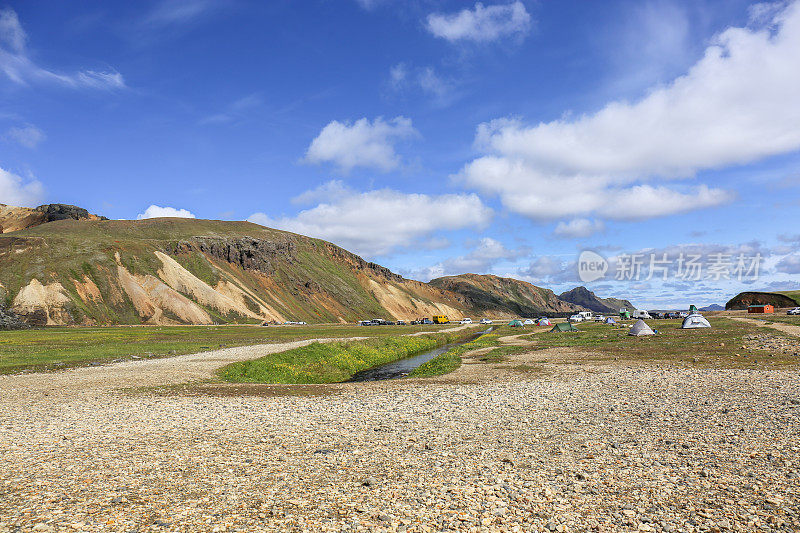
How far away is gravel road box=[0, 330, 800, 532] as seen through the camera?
30.5 feet

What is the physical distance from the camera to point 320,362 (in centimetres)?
4334

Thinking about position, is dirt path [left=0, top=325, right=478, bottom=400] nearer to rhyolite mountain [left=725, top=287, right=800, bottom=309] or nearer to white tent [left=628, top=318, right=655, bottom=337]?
white tent [left=628, top=318, right=655, bottom=337]

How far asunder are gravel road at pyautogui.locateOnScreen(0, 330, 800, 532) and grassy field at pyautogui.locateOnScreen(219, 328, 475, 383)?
1155cm

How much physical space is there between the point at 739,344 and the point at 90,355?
6153 cm

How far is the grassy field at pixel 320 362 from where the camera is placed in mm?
35253

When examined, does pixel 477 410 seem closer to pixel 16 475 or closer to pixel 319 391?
pixel 319 391

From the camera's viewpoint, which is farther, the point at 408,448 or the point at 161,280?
the point at 161,280

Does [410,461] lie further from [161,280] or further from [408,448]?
[161,280]

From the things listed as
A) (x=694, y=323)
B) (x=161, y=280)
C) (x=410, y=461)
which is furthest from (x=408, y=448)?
(x=161, y=280)

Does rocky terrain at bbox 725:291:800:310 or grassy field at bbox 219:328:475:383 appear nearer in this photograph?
grassy field at bbox 219:328:475:383

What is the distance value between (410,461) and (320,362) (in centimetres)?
3162

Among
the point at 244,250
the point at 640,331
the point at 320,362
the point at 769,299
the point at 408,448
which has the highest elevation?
the point at 244,250

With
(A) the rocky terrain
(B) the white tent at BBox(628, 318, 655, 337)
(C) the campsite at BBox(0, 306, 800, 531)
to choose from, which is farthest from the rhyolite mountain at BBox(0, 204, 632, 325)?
(A) the rocky terrain

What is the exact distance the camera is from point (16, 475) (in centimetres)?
1211
